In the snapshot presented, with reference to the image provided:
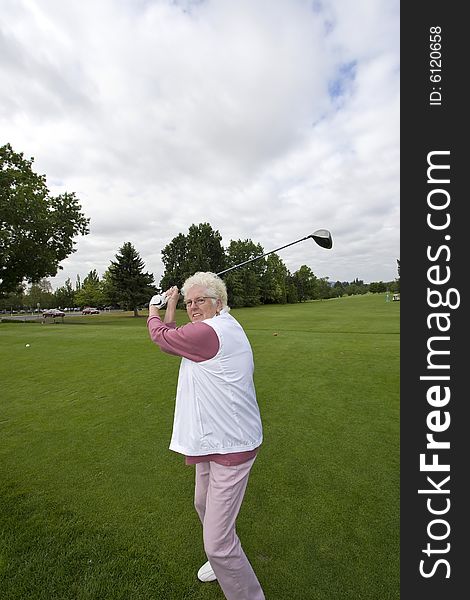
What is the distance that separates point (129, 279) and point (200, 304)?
4350 centimetres

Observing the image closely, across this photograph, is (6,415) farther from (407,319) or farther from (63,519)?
(407,319)

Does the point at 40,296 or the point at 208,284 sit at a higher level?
the point at 40,296

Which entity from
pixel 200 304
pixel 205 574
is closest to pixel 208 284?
pixel 200 304

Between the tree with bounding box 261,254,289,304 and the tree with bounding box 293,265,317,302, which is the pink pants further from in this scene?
the tree with bounding box 293,265,317,302

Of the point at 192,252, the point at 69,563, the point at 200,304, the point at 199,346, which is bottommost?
the point at 69,563

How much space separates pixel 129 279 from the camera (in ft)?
144

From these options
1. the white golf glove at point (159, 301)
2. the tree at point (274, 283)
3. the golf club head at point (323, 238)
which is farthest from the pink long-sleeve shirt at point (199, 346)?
the tree at point (274, 283)

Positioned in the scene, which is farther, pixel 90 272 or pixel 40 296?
pixel 90 272

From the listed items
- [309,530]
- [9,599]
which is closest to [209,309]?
[309,530]

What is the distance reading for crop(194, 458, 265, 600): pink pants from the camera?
6.93ft

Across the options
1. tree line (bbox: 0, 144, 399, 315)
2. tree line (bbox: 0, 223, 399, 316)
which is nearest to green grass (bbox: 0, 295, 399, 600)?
tree line (bbox: 0, 144, 399, 315)

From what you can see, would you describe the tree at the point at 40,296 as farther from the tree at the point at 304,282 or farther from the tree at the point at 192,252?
the tree at the point at 304,282

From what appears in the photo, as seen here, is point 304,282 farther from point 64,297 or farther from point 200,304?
point 200,304

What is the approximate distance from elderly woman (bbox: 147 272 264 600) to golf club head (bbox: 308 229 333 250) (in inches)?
91.5
